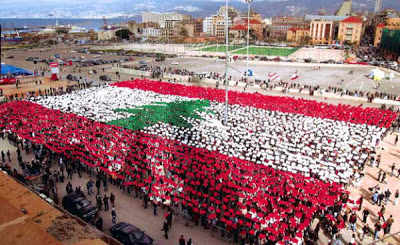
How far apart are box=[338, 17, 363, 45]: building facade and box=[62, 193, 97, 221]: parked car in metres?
115

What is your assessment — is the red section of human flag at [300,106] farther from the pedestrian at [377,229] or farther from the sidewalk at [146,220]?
the sidewalk at [146,220]

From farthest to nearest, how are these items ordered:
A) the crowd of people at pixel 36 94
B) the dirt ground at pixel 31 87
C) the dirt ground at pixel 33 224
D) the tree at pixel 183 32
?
the tree at pixel 183 32 → the dirt ground at pixel 31 87 → the crowd of people at pixel 36 94 → the dirt ground at pixel 33 224

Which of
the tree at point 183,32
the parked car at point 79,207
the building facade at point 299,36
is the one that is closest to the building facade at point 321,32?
the building facade at point 299,36

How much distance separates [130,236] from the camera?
11.8 meters

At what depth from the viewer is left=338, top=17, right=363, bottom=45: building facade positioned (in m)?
107

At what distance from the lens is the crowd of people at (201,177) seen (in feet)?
42.2

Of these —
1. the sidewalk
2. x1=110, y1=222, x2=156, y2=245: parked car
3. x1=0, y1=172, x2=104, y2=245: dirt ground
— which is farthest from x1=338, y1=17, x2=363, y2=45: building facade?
x1=0, y1=172, x2=104, y2=245: dirt ground

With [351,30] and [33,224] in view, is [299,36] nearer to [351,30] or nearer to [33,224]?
[351,30]

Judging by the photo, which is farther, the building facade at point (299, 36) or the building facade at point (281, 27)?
the building facade at point (281, 27)

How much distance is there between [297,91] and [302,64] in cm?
2711

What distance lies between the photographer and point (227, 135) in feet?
69.7

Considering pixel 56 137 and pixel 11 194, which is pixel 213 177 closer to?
pixel 11 194

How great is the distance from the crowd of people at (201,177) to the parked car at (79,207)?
2.46m

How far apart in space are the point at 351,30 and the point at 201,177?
4436 inches
